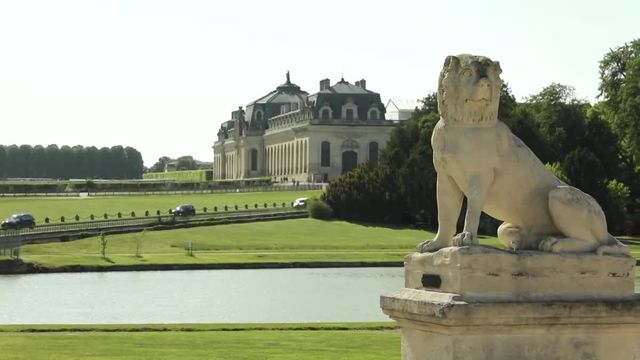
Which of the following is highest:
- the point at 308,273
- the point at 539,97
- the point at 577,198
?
the point at 539,97

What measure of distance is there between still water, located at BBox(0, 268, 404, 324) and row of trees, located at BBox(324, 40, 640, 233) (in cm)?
2523

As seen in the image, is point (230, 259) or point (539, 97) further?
point (539, 97)

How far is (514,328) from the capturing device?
25.0ft

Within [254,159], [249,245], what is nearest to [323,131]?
[254,159]

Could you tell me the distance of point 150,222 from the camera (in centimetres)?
6234

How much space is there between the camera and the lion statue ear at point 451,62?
320 inches

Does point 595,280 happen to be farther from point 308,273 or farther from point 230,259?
point 230,259

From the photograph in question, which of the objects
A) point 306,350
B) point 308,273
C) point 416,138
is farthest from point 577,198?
point 416,138

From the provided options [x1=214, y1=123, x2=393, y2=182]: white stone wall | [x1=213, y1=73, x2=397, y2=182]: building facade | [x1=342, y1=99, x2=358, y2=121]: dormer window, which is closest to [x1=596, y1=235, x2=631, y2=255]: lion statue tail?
[x1=213, y1=73, x2=397, y2=182]: building facade

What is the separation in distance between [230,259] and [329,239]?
48.2 ft

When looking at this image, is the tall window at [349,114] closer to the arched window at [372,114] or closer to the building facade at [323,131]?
the building facade at [323,131]

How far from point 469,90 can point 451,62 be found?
0.84 feet

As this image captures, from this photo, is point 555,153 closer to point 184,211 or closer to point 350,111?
point 184,211

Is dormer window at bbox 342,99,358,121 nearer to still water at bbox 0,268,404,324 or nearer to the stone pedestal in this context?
still water at bbox 0,268,404,324
